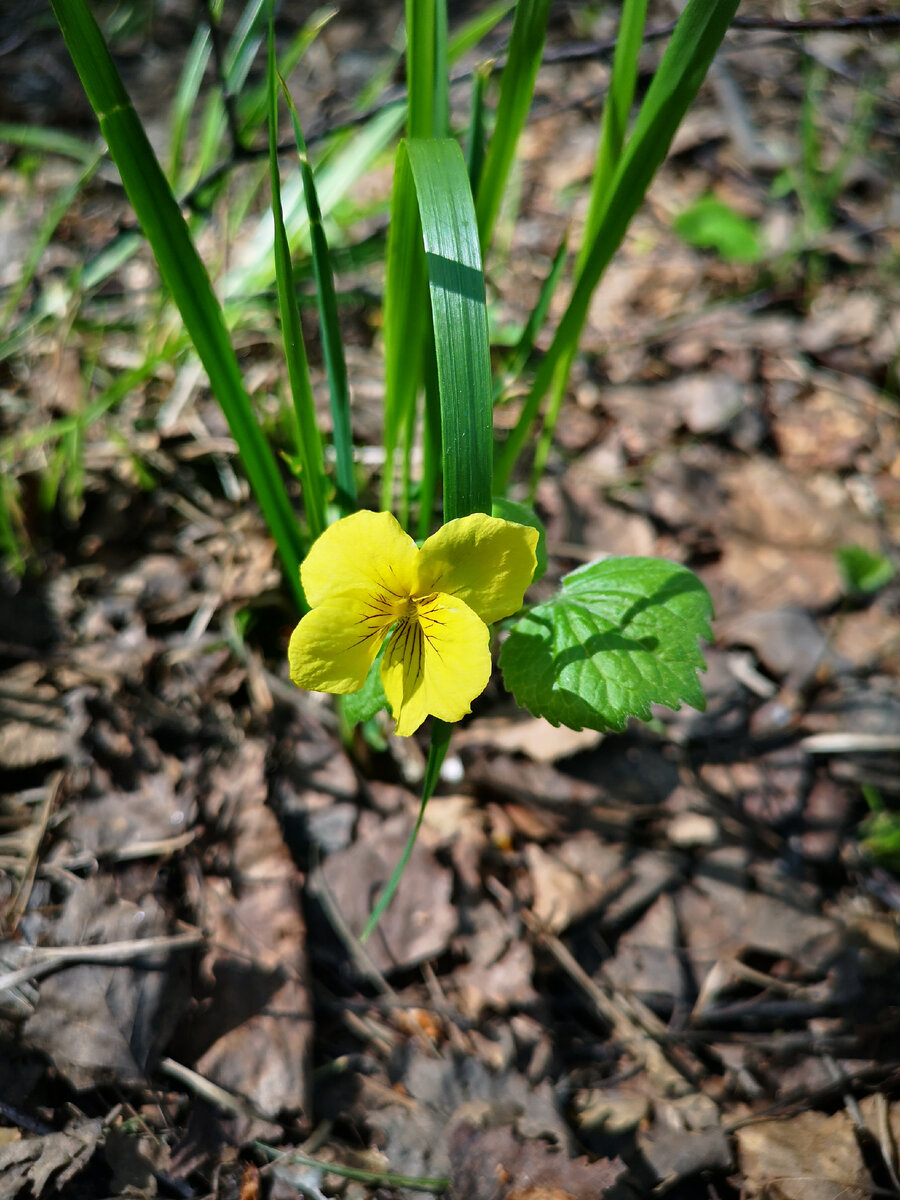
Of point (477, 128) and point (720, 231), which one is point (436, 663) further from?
point (720, 231)

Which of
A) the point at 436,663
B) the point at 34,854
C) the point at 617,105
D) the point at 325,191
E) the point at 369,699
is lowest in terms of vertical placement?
the point at 34,854

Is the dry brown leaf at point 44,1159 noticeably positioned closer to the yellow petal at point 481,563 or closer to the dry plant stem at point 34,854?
the dry plant stem at point 34,854

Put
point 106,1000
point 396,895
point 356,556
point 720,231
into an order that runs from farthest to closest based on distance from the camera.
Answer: point 720,231, point 396,895, point 106,1000, point 356,556

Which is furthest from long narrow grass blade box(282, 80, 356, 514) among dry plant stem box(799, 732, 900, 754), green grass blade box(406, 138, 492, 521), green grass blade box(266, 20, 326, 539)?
dry plant stem box(799, 732, 900, 754)

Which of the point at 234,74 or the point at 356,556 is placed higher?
the point at 234,74

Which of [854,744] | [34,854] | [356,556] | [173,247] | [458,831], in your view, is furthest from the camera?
[854,744]

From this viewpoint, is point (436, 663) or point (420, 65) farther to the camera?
point (420, 65)

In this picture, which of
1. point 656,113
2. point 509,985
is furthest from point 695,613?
point 509,985

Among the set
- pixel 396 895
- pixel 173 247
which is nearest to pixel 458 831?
pixel 396 895

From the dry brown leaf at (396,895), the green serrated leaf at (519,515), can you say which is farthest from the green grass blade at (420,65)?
the dry brown leaf at (396,895)
